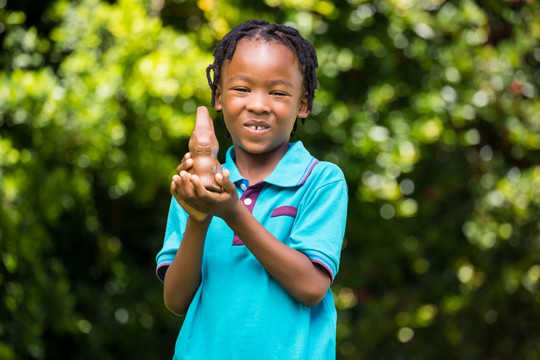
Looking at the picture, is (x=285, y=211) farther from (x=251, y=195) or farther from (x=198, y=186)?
(x=198, y=186)

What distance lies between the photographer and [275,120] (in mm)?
1993

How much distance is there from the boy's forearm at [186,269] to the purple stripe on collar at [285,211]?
187mm

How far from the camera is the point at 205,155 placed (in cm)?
182

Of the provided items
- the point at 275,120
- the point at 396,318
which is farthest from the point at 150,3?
the point at 275,120

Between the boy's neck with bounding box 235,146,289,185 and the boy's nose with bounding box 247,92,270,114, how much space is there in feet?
0.50

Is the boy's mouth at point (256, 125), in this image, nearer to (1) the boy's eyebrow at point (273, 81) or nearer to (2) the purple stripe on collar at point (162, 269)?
(1) the boy's eyebrow at point (273, 81)

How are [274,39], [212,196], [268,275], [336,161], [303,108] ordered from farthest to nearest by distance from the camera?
[336,161]
[303,108]
[274,39]
[268,275]
[212,196]

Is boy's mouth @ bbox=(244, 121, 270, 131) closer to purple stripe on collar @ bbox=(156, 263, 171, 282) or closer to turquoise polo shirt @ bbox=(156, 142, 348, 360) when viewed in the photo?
turquoise polo shirt @ bbox=(156, 142, 348, 360)

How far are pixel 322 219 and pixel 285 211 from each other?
0.31 ft

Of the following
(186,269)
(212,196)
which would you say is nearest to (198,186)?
(212,196)

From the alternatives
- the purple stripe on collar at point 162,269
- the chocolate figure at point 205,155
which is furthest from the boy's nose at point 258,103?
the purple stripe on collar at point 162,269

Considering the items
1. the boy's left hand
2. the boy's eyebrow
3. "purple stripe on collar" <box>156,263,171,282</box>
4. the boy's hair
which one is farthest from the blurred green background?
the boy's left hand

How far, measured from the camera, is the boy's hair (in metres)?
2.03

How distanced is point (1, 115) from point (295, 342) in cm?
244
